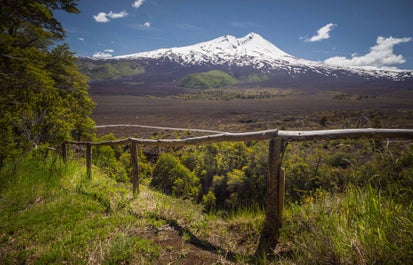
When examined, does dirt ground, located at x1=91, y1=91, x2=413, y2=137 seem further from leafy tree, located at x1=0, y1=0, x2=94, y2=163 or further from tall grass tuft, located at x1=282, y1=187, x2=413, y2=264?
→ tall grass tuft, located at x1=282, y1=187, x2=413, y2=264

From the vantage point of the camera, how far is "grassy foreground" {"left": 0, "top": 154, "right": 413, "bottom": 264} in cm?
180

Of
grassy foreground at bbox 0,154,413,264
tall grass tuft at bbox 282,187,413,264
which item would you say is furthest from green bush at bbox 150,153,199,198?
tall grass tuft at bbox 282,187,413,264

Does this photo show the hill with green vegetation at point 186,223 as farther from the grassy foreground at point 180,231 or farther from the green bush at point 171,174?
→ the green bush at point 171,174

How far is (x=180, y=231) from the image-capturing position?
3066 mm

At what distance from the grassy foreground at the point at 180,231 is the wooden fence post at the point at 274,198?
11 centimetres

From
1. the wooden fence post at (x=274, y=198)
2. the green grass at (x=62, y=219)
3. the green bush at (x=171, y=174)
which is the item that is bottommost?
the green bush at (x=171, y=174)

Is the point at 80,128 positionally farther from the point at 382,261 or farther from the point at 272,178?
the point at 382,261

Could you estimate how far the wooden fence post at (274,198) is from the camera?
2.55 m

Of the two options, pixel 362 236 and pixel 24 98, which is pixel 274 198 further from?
pixel 24 98

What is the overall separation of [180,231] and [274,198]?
1.46 m

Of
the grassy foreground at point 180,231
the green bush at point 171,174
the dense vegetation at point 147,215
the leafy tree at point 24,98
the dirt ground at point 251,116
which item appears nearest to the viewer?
the grassy foreground at point 180,231

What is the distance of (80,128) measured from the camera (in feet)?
47.5

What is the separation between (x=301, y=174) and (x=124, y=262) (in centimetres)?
978

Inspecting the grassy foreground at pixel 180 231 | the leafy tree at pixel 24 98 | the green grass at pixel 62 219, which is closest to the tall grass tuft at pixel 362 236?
the grassy foreground at pixel 180 231
